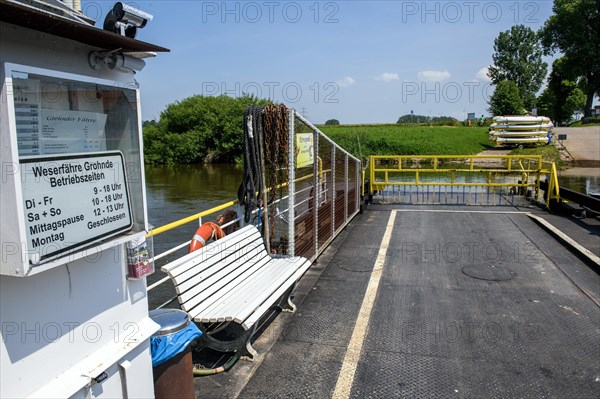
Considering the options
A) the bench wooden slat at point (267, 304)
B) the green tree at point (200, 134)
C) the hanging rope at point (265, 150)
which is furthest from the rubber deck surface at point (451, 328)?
the green tree at point (200, 134)

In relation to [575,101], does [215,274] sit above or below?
below

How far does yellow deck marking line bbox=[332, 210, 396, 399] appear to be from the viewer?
12.1ft

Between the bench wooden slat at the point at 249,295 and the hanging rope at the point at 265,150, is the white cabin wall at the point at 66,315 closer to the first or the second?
the bench wooden slat at the point at 249,295

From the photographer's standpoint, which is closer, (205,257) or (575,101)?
(205,257)

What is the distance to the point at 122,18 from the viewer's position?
2.49 metres

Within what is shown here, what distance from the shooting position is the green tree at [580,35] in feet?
172

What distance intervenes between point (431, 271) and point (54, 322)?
548cm

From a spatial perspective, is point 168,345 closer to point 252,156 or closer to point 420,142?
point 252,156

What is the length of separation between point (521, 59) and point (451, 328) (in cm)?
6919

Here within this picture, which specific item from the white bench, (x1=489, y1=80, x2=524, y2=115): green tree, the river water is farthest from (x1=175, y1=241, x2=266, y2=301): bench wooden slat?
(x1=489, y1=80, x2=524, y2=115): green tree

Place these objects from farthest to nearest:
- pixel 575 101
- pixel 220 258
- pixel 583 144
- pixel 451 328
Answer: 1. pixel 575 101
2. pixel 583 144
3. pixel 451 328
4. pixel 220 258

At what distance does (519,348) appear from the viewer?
14.2ft

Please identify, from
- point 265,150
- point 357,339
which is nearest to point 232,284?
point 357,339

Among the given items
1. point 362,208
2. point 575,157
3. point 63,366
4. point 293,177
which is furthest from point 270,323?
point 575,157
